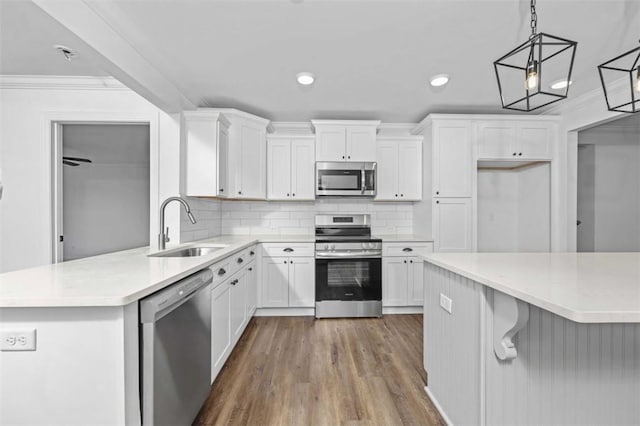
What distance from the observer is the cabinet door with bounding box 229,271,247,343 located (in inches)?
95.3

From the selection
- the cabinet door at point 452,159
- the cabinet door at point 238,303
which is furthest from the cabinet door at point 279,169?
the cabinet door at point 452,159

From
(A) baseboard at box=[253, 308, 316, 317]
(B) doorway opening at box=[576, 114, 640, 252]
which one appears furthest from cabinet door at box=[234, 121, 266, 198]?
(B) doorway opening at box=[576, 114, 640, 252]

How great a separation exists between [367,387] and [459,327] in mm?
875

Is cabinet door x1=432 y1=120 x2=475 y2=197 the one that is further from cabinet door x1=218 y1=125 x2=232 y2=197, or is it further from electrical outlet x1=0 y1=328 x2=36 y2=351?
electrical outlet x1=0 y1=328 x2=36 y2=351

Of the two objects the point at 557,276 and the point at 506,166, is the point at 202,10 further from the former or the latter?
the point at 506,166

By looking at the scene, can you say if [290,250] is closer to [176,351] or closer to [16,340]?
[176,351]

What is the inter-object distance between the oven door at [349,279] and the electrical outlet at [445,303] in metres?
1.63

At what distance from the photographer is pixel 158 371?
1194 mm

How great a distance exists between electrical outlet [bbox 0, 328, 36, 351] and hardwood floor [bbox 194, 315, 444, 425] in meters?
1.05

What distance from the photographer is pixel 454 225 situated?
3.42m

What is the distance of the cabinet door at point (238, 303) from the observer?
242 centimetres

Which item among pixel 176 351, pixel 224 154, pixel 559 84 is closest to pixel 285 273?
pixel 224 154

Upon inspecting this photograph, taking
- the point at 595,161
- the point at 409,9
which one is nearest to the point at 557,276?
the point at 409,9

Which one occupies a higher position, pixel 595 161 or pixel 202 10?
pixel 202 10
